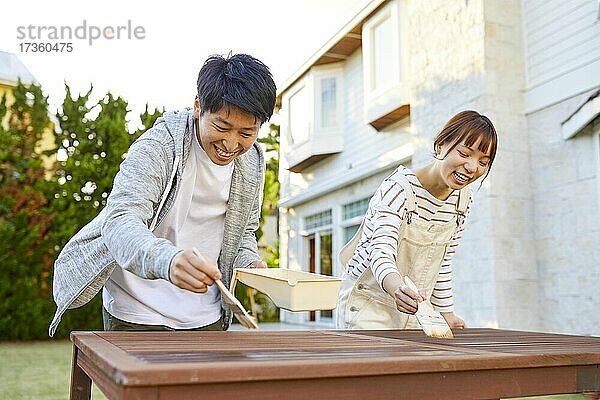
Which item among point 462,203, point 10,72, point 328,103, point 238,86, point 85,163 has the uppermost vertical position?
point 10,72

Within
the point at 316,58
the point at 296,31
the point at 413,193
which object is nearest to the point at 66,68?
the point at 316,58

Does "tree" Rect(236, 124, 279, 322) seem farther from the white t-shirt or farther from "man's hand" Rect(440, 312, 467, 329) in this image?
the white t-shirt

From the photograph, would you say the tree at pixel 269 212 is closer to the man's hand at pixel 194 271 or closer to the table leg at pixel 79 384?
the table leg at pixel 79 384

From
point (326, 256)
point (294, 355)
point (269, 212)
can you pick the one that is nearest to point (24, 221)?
point (326, 256)

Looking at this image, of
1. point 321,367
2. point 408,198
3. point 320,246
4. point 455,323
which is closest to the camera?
point 321,367

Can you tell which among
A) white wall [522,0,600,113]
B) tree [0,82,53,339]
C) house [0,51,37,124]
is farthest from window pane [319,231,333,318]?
house [0,51,37,124]

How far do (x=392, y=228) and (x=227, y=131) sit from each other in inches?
33.4

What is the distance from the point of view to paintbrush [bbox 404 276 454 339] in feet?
6.20

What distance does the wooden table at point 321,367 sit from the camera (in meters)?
0.99

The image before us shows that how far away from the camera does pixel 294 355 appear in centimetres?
122

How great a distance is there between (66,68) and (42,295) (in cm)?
369

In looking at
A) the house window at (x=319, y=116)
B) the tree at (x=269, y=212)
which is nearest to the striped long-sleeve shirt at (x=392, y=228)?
the house window at (x=319, y=116)

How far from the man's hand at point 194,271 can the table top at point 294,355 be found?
14cm

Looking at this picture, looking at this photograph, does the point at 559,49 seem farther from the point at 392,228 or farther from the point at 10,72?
the point at 10,72
